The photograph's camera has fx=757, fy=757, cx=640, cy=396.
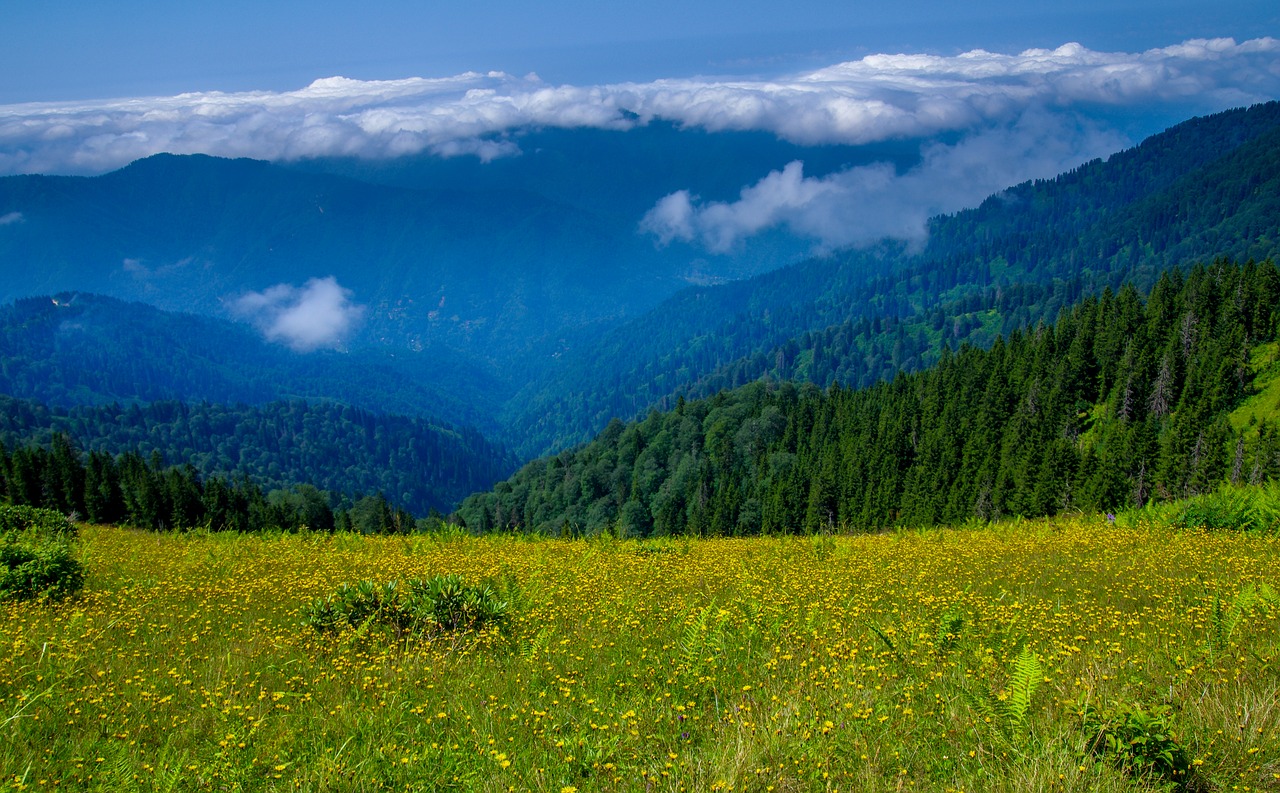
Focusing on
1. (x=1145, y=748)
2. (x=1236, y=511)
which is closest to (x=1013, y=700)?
(x=1145, y=748)

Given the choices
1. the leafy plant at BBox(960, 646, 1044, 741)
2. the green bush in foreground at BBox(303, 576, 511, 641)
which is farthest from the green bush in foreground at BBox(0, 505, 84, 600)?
the leafy plant at BBox(960, 646, 1044, 741)

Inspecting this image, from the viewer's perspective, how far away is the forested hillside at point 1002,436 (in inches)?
3152

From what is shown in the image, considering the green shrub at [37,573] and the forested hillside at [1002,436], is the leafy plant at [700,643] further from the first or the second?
the forested hillside at [1002,436]

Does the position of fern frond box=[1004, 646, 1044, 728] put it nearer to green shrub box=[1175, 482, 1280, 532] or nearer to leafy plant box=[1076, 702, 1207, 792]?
leafy plant box=[1076, 702, 1207, 792]

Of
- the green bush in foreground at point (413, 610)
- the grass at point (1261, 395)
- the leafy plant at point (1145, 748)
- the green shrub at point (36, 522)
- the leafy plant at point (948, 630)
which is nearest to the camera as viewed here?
the leafy plant at point (1145, 748)

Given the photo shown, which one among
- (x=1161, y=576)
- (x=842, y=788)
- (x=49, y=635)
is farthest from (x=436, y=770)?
(x=1161, y=576)

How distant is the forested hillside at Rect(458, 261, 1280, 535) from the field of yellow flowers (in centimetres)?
5040

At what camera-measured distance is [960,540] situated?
61.8 ft

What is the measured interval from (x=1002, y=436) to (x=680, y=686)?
104m

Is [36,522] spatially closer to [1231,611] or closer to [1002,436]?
[1231,611]

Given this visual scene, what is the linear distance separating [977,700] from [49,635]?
10699mm

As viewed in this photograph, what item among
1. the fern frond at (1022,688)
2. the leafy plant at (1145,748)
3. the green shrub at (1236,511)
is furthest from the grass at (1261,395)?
the leafy plant at (1145,748)

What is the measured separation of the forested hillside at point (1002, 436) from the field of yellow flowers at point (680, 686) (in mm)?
50404

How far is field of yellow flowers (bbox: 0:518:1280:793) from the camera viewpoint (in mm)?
5961
